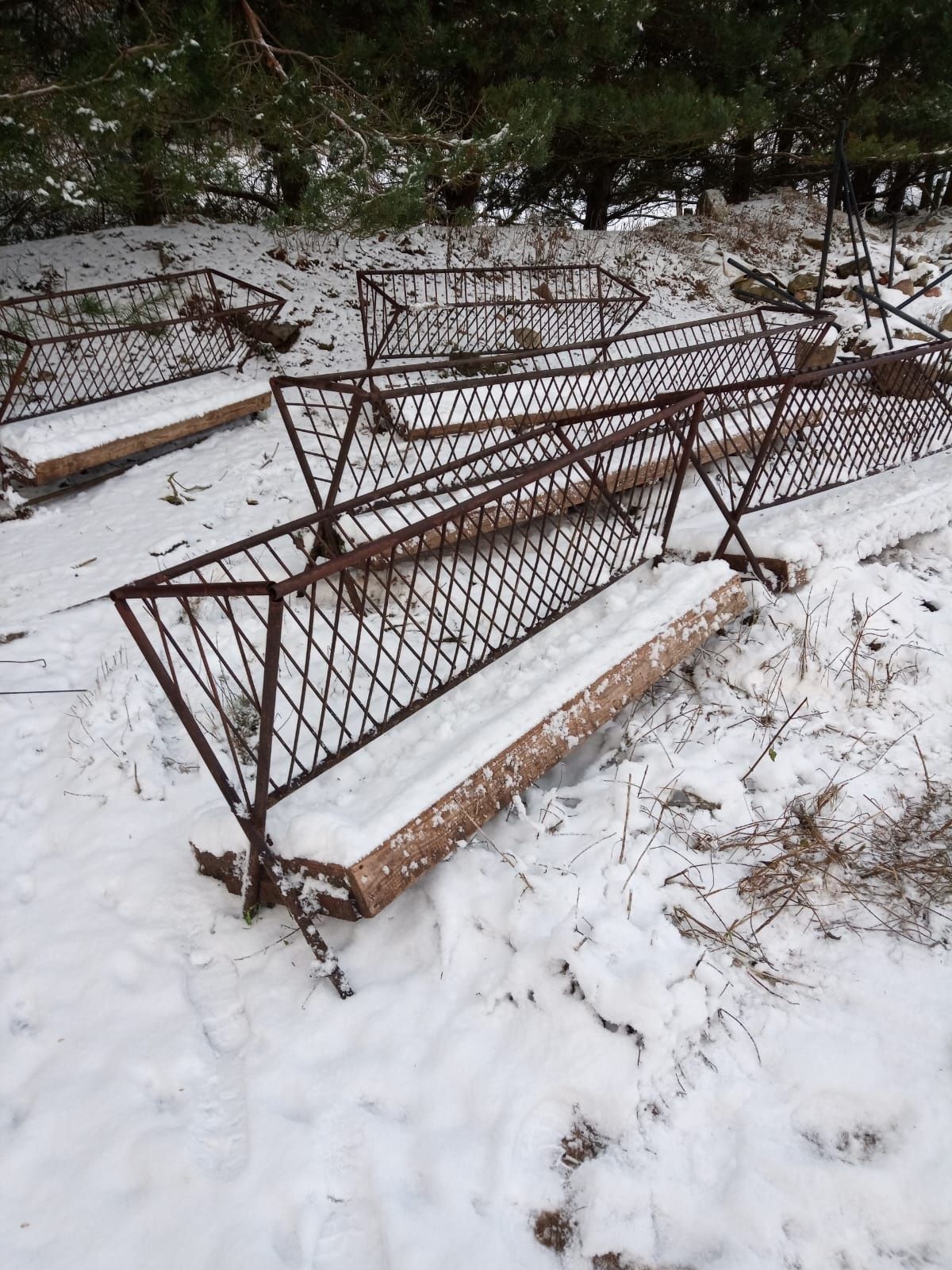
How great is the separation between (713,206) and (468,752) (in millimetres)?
11713

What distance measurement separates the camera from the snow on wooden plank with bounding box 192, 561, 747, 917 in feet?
Answer: 6.04

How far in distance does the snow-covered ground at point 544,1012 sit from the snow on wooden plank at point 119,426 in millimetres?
2482

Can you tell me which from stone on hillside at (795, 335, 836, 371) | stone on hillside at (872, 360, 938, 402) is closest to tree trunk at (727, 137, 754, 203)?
stone on hillside at (795, 335, 836, 371)

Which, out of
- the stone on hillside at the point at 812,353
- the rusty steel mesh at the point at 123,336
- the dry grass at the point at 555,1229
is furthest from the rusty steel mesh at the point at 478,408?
the dry grass at the point at 555,1229

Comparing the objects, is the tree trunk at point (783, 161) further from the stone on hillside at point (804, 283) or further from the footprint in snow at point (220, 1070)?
the footprint in snow at point (220, 1070)

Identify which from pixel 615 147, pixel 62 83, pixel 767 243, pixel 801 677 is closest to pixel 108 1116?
pixel 801 677

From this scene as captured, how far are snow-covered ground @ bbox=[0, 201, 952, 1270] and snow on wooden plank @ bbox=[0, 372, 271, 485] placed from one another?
248 centimetres

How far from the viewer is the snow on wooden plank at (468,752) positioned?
1.84 meters

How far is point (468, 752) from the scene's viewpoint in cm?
206

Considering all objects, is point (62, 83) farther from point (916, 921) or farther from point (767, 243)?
point (767, 243)

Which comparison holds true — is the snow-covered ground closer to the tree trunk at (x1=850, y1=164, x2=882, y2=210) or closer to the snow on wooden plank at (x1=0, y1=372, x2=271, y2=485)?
the snow on wooden plank at (x1=0, y1=372, x2=271, y2=485)

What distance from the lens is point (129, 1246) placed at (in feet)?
4.68

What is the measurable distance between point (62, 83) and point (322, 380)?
2.20 m

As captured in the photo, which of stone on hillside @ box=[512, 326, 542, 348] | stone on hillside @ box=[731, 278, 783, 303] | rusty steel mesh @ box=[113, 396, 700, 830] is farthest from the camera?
stone on hillside @ box=[731, 278, 783, 303]
